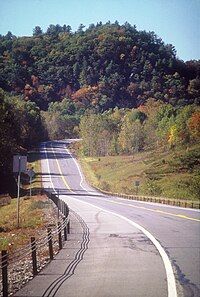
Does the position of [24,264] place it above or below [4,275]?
below

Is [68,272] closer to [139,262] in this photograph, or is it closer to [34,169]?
[139,262]

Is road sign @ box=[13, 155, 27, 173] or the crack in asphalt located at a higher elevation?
road sign @ box=[13, 155, 27, 173]

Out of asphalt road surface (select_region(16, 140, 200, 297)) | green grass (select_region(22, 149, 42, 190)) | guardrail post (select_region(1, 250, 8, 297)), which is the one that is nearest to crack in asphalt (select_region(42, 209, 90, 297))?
asphalt road surface (select_region(16, 140, 200, 297))

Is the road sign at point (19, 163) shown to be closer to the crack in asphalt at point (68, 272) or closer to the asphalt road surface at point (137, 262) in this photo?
the asphalt road surface at point (137, 262)

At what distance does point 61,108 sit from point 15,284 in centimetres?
12259

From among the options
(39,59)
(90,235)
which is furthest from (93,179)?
(90,235)

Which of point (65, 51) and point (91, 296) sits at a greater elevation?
point (65, 51)

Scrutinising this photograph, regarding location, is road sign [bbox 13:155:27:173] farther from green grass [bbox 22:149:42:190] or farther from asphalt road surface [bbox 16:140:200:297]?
green grass [bbox 22:149:42:190]

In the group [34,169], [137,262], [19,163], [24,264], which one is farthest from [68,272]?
[34,169]

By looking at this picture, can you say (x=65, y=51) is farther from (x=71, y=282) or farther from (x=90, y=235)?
(x=71, y=282)

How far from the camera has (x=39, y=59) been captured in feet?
124

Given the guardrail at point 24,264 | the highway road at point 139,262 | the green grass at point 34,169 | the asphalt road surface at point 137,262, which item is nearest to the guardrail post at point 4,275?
the guardrail at point 24,264

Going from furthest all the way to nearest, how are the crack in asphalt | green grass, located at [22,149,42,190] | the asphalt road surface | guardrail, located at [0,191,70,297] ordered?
1. green grass, located at [22,149,42,190]
2. guardrail, located at [0,191,70,297]
3. the crack in asphalt
4. the asphalt road surface

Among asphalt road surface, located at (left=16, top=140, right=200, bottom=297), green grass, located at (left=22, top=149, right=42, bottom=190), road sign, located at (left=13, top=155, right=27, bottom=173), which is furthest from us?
green grass, located at (left=22, top=149, right=42, bottom=190)
